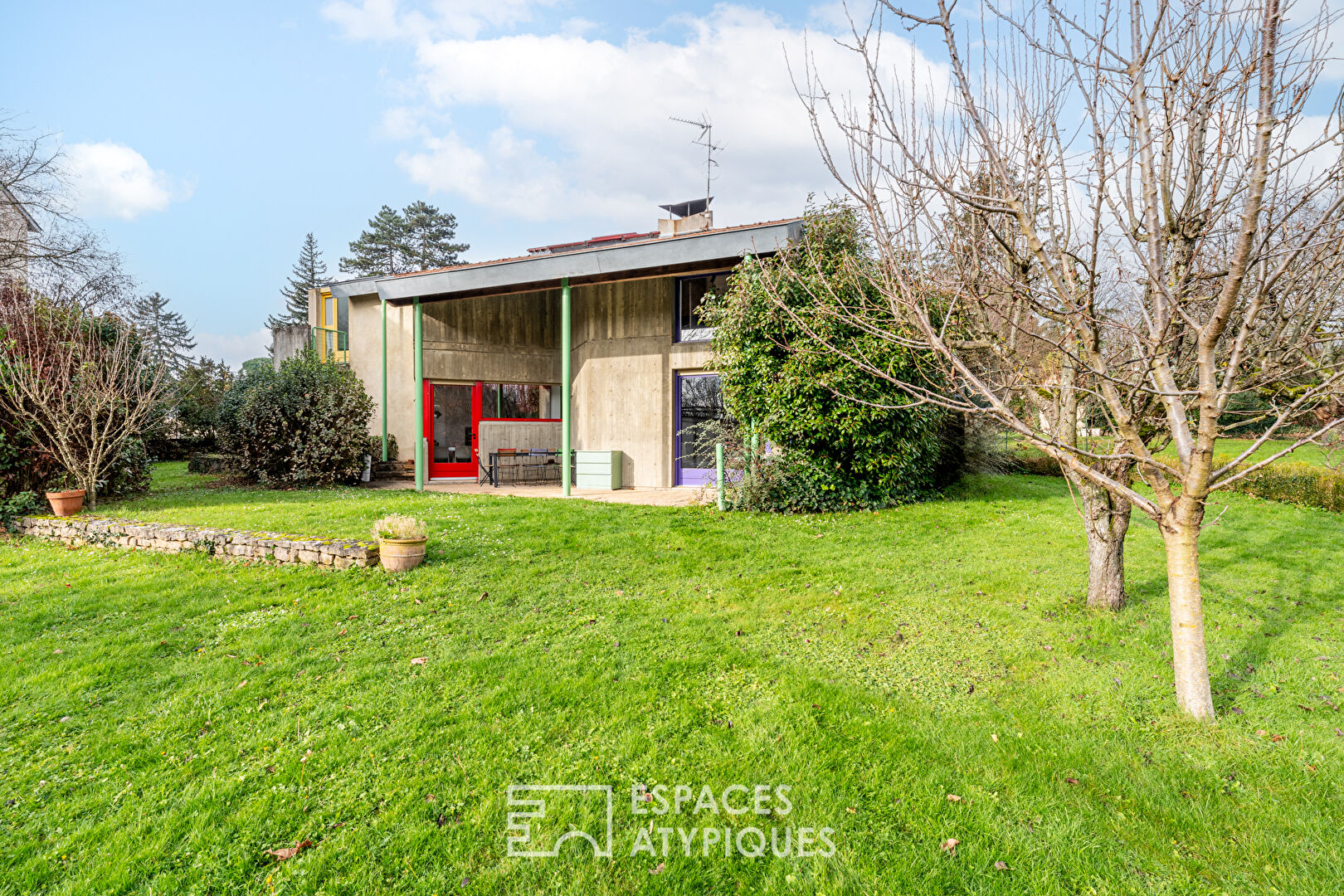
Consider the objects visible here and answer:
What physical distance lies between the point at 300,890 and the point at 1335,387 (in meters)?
4.42

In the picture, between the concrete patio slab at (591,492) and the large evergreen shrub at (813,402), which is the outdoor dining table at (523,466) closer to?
the concrete patio slab at (591,492)

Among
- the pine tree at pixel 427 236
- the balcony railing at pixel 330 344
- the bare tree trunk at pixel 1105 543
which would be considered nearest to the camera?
the bare tree trunk at pixel 1105 543

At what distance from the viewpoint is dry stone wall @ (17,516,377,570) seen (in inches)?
233

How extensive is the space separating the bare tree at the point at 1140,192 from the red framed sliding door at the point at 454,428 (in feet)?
38.7

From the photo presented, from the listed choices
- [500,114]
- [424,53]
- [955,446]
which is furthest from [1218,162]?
[500,114]

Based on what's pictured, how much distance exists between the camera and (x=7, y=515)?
26.5ft

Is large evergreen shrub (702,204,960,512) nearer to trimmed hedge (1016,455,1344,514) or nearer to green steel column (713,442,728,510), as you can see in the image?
green steel column (713,442,728,510)

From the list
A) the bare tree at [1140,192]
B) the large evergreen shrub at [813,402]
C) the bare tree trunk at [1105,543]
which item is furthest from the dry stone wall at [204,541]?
the bare tree trunk at [1105,543]

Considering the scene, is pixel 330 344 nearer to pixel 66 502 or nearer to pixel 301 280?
pixel 66 502

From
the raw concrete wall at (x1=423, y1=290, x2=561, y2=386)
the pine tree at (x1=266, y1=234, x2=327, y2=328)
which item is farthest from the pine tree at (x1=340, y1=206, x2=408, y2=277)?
the raw concrete wall at (x1=423, y1=290, x2=561, y2=386)

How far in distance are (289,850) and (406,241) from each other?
45016 mm

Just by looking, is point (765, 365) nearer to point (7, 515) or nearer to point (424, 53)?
point (424, 53)

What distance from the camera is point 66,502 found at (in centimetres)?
835

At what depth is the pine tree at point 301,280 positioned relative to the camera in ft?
159
